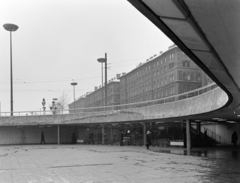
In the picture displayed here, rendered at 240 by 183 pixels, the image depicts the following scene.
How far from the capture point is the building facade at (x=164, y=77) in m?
61.9

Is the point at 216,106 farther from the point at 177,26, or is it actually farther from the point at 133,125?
the point at 133,125

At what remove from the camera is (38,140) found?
141 feet

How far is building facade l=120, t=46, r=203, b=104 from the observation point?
61938 millimetres

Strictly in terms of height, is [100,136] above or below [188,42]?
below

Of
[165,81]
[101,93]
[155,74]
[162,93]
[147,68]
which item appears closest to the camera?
[165,81]

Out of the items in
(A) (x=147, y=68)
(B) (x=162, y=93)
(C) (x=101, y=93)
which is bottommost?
(B) (x=162, y=93)

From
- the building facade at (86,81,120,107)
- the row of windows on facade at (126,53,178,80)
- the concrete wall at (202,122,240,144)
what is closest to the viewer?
the concrete wall at (202,122,240,144)

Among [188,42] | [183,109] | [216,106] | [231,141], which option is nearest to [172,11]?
[188,42]

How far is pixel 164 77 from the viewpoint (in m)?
66.2

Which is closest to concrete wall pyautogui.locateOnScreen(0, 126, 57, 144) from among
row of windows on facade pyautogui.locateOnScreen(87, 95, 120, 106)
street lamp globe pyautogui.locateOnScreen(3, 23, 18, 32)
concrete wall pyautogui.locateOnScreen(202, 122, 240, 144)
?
street lamp globe pyautogui.locateOnScreen(3, 23, 18, 32)

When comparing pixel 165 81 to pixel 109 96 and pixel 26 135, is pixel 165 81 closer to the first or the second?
pixel 109 96

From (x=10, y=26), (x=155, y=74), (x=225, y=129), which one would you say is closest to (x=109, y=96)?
(x=155, y=74)

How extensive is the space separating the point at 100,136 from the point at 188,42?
3477 centimetres

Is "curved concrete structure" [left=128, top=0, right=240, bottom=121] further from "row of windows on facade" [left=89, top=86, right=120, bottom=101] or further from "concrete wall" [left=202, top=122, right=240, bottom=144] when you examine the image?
"row of windows on facade" [left=89, top=86, right=120, bottom=101]
